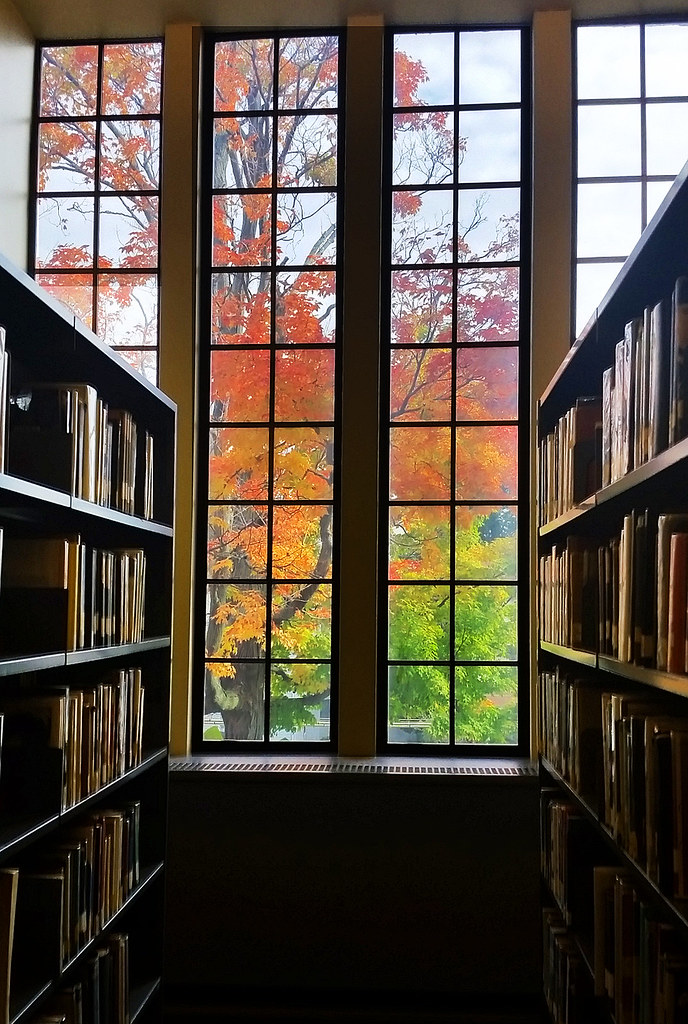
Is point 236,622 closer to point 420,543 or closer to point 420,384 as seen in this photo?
point 420,543

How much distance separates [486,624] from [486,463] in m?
0.73

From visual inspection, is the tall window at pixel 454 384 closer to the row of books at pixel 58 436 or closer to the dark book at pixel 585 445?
the dark book at pixel 585 445

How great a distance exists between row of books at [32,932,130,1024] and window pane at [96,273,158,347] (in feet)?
8.49

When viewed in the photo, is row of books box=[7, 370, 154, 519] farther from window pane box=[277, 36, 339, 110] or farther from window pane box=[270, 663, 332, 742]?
window pane box=[277, 36, 339, 110]

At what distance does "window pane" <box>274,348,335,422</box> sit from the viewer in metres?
4.44

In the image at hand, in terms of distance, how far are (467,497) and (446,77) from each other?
77.7 inches

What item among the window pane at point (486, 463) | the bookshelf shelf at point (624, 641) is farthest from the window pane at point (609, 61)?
the bookshelf shelf at point (624, 641)

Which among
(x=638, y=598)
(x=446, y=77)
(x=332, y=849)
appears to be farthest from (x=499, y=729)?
(x=446, y=77)

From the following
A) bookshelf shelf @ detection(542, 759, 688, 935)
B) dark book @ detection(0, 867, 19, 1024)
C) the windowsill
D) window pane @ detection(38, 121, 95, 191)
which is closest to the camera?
bookshelf shelf @ detection(542, 759, 688, 935)

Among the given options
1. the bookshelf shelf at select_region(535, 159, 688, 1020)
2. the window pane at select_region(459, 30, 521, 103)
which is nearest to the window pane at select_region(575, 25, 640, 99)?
the window pane at select_region(459, 30, 521, 103)

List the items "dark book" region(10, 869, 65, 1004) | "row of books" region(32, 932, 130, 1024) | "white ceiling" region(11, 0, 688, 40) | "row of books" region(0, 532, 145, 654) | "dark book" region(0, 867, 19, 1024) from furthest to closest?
"white ceiling" region(11, 0, 688, 40) → "row of books" region(32, 932, 130, 1024) → "row of books" region(0, 532, 145, 654) → "dark book" region(10, 869, 65, 1004) → "dark book" region(0, 867, 19, 1024)

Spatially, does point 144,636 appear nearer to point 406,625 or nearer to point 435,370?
point 406,625

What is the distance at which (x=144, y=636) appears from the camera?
350cm

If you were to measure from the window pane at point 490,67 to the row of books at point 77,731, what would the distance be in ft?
10.1
